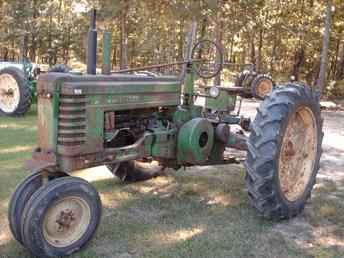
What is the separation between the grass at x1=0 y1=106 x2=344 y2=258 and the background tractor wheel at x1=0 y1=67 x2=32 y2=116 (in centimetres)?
420

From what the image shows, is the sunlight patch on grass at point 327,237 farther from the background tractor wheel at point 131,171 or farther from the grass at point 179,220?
the background tractor wheel at point 131,171

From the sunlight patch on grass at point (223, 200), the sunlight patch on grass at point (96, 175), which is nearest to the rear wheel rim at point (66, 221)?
the sunlight patch on grass at point (223, 200)

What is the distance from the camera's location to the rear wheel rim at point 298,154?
422 cm

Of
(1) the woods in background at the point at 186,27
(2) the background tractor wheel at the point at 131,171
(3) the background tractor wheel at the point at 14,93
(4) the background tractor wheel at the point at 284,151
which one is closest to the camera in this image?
(4) the background tractor wheel at the point at 284,151

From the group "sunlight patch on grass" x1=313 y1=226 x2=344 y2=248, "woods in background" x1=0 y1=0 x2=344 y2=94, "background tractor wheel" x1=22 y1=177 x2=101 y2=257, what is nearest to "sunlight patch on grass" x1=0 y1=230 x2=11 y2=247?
"background tractor wheel" x1=22 y1=177 x2=101 y2=257

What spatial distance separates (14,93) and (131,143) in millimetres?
6816

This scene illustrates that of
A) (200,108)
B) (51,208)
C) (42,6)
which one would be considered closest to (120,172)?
(200,108)

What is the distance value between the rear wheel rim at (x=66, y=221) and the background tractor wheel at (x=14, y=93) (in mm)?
7152

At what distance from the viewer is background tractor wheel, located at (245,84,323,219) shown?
3.79m

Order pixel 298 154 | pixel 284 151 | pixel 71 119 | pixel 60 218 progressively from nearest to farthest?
1. pixel 60 218
2. pixel 71 119
3. pixel 284 151
4. pixel 298 154

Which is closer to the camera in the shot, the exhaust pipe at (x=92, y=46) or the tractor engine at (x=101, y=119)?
the tractor engine at (x=101, y=119)

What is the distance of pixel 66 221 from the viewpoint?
3.19 metres

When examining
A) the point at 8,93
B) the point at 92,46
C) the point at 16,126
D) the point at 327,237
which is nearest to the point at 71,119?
the point at 92,46

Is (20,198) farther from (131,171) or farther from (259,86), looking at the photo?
(259,86)
